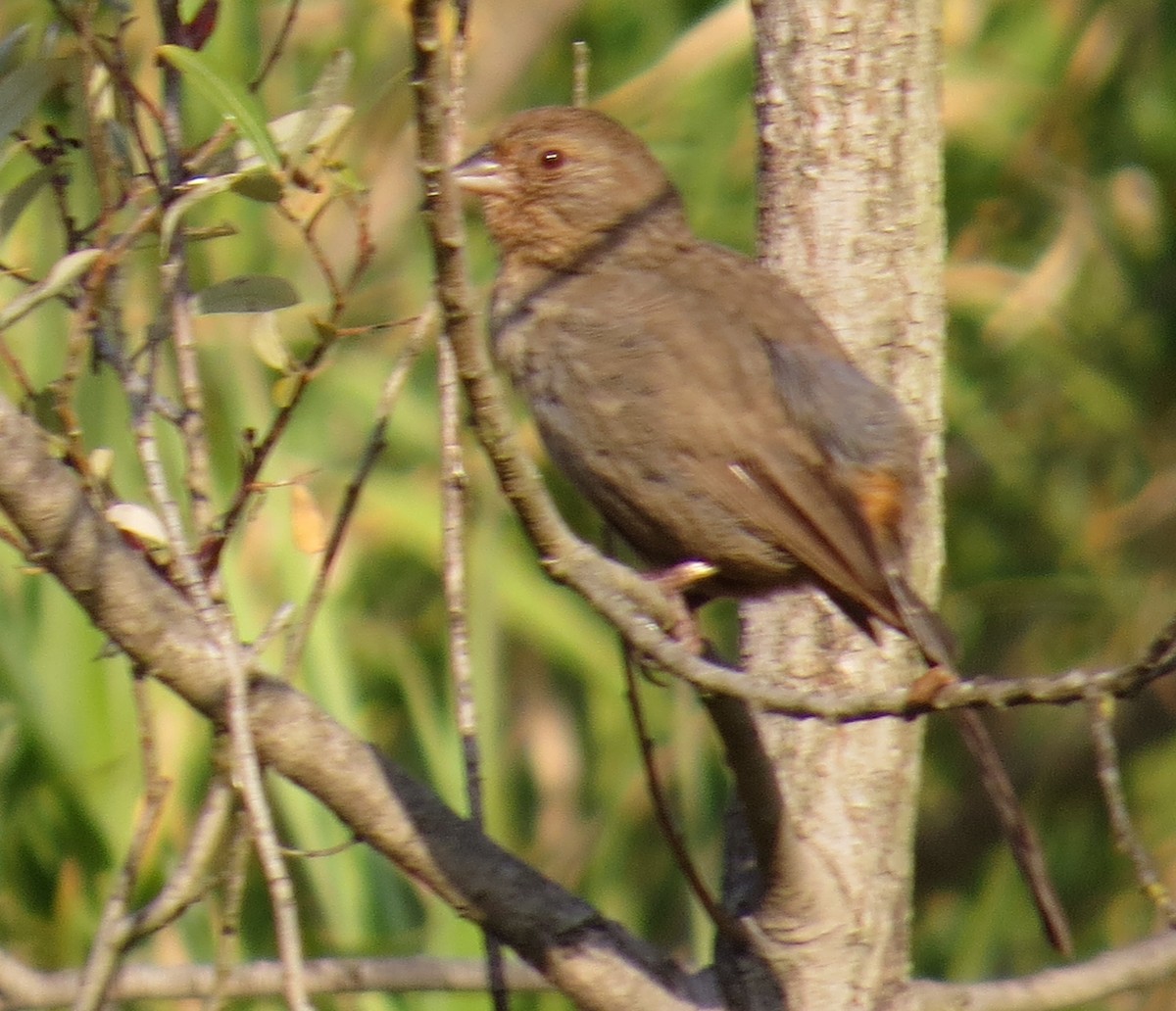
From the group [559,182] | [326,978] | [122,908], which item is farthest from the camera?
[559,182]

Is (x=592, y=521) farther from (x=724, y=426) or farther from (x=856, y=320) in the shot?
(x=856, y=320)

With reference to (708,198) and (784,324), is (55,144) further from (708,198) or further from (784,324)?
(708,198)

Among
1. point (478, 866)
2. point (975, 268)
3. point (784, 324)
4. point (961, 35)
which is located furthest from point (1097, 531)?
point (478, 866)

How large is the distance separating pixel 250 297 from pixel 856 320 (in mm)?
1036

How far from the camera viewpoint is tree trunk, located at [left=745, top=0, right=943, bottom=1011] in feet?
9.55

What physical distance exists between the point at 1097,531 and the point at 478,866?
4.55m

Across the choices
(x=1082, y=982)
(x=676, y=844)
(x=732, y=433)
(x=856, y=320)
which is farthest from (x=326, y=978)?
(x=856, y=320)

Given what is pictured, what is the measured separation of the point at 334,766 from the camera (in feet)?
8.29

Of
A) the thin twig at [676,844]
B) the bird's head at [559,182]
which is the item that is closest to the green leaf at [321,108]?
the thin twig at [676,844]

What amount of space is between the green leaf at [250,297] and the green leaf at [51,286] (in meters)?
0.28

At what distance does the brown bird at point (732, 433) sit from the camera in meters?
3.08

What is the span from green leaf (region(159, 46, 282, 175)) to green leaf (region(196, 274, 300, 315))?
34 centimetres

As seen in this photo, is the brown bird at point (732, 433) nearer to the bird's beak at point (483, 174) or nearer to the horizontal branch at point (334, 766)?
the bird's beak at point (483, 174)

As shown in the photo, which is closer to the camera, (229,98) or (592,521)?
(229,98)
